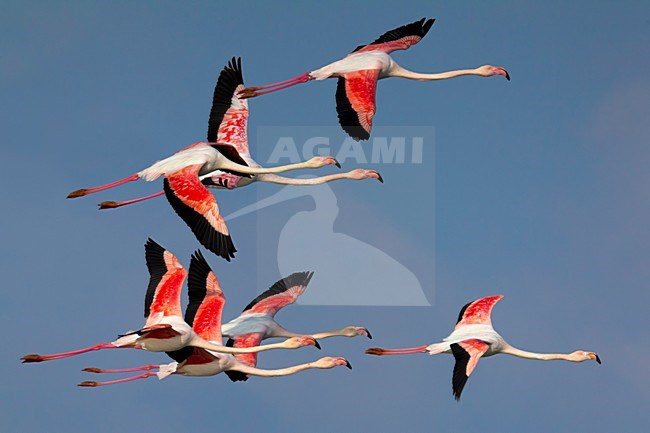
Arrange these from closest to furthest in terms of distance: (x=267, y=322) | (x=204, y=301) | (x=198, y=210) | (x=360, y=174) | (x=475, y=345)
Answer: (x=198, y=210)
(x=475, y=345)
(x=204, y=301)
(x=360, y=174)
(x=267, y=322)

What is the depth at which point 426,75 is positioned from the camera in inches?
1606

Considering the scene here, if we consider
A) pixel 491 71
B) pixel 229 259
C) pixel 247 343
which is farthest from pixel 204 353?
pixel 491 71

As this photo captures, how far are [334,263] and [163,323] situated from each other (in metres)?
8.88

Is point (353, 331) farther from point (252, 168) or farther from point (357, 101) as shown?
point (357, 101)

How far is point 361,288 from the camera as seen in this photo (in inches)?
1702

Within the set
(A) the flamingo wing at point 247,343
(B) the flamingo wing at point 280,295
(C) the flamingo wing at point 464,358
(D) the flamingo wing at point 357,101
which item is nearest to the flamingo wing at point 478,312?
(C) the flamingo wing at point 464,358

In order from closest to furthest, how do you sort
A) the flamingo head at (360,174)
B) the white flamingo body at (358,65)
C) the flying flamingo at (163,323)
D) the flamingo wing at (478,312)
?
the flying flamingo at (163,323)
the white flamingo body at (358,65)
the flamingo wing at (478,312)
the flamingo head at (360,174)

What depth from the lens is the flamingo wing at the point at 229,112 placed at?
4038 cm

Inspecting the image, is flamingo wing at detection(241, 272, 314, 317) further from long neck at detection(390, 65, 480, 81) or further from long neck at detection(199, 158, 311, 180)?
long neck at detection(390, 65, 480, 81)

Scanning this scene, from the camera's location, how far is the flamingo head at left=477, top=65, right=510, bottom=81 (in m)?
41.0

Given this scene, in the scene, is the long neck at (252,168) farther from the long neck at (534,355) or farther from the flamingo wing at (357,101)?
the long neck at (534,355)

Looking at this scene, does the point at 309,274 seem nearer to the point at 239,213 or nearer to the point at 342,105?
the point at 239,213

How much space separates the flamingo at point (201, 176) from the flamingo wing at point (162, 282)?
4.64 feet

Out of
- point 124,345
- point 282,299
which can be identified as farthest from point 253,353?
point 124,345
